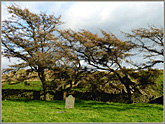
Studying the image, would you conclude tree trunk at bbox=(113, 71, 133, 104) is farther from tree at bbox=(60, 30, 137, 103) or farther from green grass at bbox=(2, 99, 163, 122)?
green grass at bbox=(2, 99, 163, 122)

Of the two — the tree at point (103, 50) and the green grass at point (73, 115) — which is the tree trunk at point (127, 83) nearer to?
the tree at point (103, 50)

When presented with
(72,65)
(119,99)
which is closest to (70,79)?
(72,65)

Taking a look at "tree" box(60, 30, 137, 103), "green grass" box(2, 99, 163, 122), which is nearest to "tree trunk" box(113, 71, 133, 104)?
"tree" box(60, 30, 137, 103)

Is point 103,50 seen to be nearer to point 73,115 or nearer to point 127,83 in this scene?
point 127,83

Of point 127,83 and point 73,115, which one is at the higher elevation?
point 127,83

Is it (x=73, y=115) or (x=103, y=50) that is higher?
(x=103, y=50)

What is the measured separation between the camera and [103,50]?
53.4 ft

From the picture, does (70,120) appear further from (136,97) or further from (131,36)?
(136,97)

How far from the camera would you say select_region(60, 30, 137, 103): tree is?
15.6 metres

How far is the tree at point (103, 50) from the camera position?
1562 centimetres

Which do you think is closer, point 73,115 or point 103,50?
point 73,115

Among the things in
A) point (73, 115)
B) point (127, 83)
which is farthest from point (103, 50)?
point (73, 115)

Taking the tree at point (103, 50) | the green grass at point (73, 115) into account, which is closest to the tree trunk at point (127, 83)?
the tree at point (103, 50)

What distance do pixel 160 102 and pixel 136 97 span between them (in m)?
2.21
